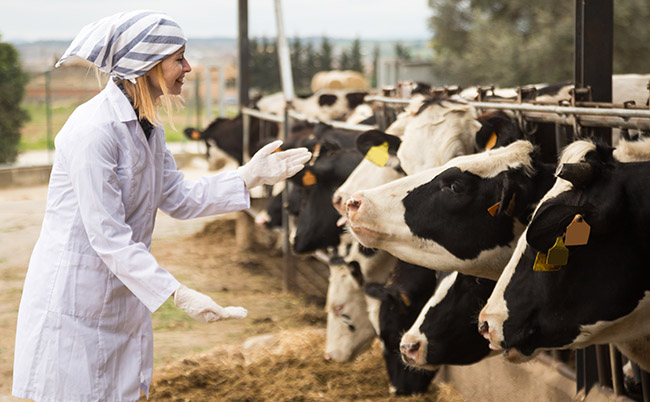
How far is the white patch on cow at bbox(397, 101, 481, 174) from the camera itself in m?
3.57

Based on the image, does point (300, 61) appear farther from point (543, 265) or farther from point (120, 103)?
point (543, 265)

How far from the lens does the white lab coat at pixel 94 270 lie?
2.34 meters

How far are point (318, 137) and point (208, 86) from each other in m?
12.7

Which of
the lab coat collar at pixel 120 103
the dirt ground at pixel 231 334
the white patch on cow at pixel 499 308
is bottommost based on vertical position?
the dirt ground at pixel 231 334

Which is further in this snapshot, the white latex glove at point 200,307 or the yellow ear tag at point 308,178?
the yellow ear tag at point 308,178

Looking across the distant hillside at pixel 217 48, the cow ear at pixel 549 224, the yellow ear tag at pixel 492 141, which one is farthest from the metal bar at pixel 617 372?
the distant hillside at pixel 217 48

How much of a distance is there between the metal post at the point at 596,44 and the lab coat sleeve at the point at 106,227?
1.76m

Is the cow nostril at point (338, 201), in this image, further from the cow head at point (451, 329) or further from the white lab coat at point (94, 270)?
the white lab coat at point (94, 270)

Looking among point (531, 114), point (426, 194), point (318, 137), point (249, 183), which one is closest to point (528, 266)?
point (426, 194)

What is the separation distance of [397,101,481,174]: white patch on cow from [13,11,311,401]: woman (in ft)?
4.61

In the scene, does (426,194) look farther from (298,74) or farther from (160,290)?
(298,74)

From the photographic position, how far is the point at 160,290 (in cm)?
232

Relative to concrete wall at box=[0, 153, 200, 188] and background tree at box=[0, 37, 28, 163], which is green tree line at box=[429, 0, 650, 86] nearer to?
concrete wall at box=[0, 153, 200, 188]

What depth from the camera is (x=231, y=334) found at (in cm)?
583
